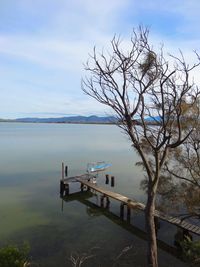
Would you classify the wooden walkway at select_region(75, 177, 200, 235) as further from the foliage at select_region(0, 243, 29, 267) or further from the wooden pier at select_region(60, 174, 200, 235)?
the foliage at select_region(0, 243, 29, 267)

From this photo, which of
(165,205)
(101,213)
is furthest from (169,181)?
(101,213)

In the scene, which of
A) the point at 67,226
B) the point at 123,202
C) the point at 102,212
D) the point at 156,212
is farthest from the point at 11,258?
the point at 102,212

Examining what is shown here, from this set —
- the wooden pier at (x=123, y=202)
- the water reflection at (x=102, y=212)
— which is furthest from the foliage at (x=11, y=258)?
the water reflection at (x=102, y=212)

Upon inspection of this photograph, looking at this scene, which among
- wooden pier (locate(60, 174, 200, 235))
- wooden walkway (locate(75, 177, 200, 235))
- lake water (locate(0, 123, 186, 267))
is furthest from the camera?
wooden pier (locate(60, 174, 200, 235))

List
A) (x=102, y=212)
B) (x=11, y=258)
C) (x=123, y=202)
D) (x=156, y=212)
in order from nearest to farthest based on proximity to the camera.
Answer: (x=11, y=258), (x=156, y=212), (x=123, y=202), (x=102, y=212)

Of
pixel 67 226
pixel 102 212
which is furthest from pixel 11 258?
pixel 102 212

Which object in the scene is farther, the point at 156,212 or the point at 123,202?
the point at 123,202

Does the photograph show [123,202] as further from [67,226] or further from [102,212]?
[67,226]

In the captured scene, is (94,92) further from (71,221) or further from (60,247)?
(71,221)

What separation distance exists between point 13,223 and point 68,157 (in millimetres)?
22242

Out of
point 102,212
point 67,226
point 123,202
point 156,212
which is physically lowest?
point 102,212

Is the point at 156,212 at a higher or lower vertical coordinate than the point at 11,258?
lower

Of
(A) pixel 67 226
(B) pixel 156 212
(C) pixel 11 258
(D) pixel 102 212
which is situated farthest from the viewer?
(D) pixel 102 212

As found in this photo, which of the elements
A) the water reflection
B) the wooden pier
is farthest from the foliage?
the water reflection
